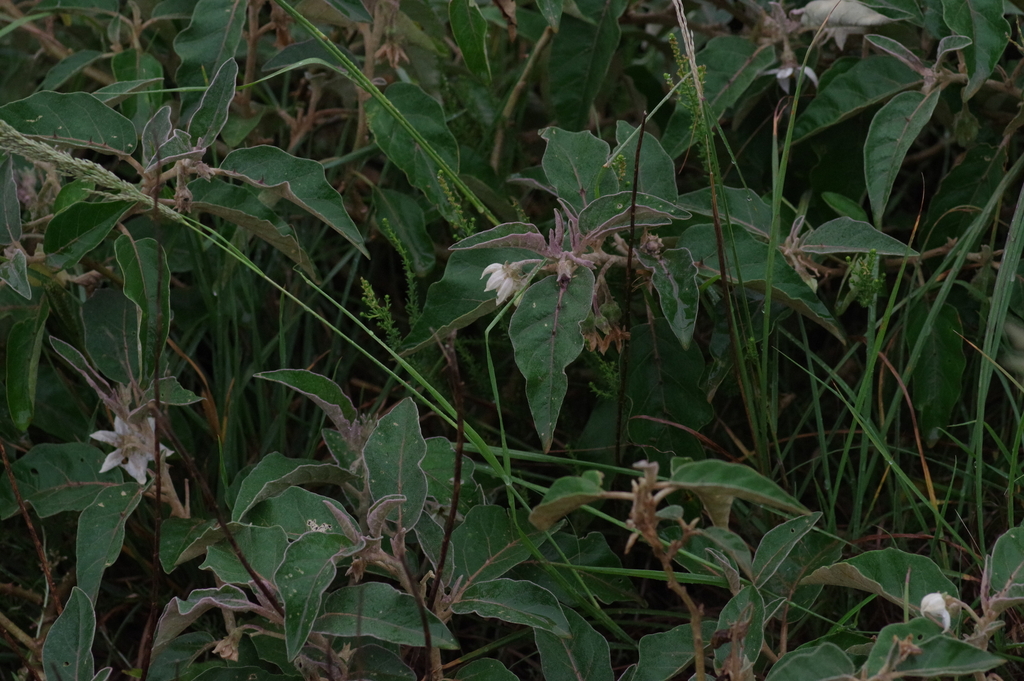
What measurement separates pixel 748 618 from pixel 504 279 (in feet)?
1.62

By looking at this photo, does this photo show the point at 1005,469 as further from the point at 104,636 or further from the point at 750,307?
the point at 104,636

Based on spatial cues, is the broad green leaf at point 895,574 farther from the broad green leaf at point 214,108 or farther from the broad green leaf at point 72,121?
the broad green leaf at point 72,121

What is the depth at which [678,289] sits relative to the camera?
118 centimetres

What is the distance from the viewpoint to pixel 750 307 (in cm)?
144

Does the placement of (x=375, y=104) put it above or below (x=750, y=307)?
above

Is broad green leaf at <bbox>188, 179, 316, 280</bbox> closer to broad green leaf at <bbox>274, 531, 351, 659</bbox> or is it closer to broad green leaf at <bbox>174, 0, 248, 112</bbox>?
broad green leaf at <bbox>174, 0, 248, 112</bbox>

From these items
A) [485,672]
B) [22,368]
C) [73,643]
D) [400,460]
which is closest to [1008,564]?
[485,672]

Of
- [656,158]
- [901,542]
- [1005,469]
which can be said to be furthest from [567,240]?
[1005,469]

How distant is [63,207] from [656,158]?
880 millimetres

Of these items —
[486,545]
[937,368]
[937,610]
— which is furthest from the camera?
[937,368]

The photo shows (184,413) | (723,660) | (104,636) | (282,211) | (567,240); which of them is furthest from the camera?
(282,211)

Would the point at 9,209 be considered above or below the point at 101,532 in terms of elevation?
above

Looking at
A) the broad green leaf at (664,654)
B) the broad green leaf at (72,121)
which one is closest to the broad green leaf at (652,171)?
the broad green leaf at (664,654)

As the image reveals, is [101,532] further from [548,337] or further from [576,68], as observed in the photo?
[576,68]
